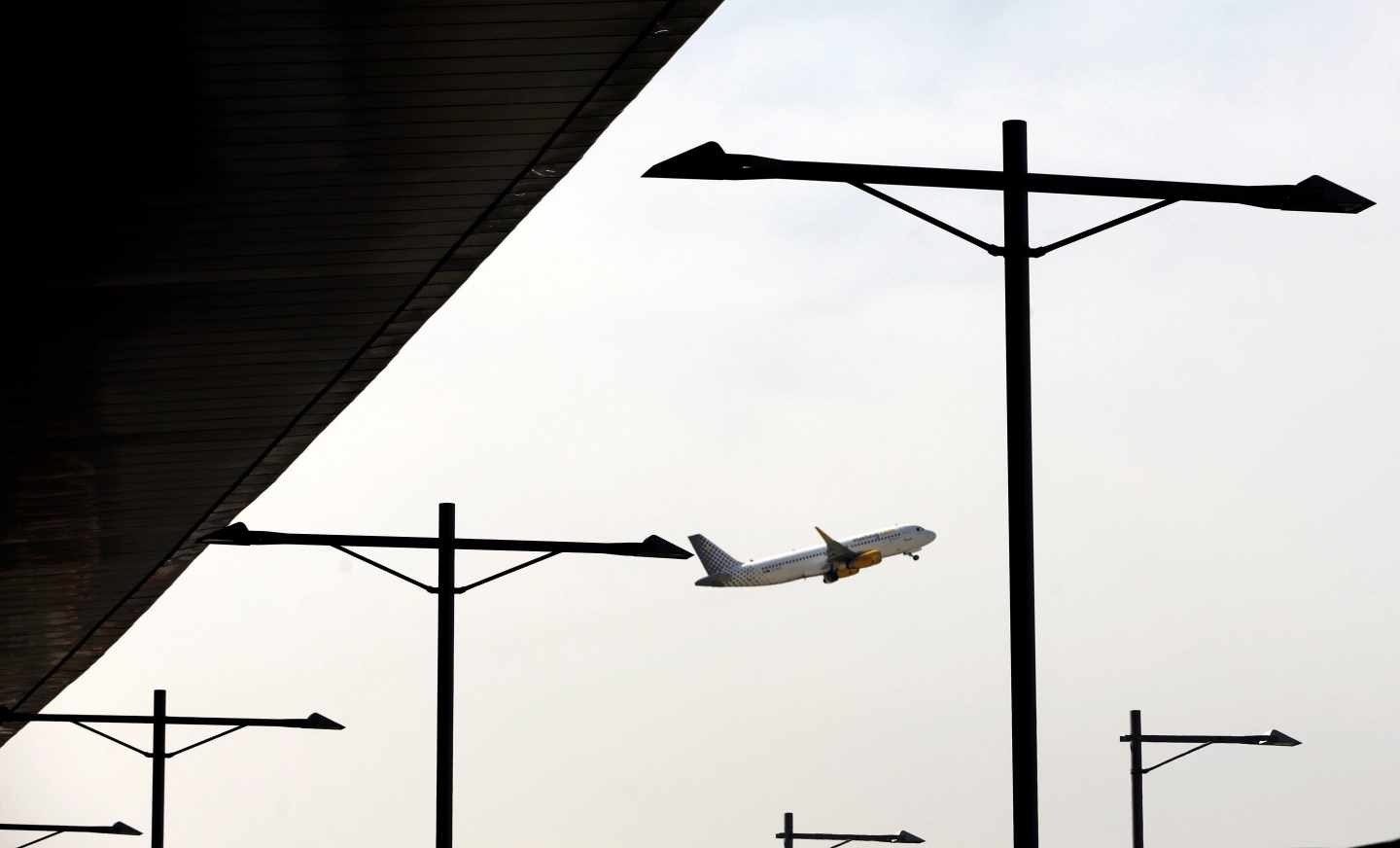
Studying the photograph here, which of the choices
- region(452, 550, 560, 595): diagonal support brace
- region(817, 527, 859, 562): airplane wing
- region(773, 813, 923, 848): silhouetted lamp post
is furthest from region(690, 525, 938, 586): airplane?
region(452, 550, 560, 595): diagonal support brace

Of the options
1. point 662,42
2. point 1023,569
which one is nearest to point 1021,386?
point 1023,569

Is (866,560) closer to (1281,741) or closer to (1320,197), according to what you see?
(1281,741)

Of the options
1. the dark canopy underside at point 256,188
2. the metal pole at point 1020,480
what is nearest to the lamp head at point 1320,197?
the metal pole at point 1020,480

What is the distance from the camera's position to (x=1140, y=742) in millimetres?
43875

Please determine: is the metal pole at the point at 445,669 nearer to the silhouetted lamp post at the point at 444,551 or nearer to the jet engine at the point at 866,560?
the silhouetted lamp post at the point at 444,551

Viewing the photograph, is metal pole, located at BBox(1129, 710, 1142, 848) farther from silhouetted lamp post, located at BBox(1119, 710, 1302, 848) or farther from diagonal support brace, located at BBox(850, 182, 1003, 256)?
diagonal support brace, located at BBox(850, 182, 1003, 256)

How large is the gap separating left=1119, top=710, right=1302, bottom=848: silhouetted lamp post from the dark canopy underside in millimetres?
17458

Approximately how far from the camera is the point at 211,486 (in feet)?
110

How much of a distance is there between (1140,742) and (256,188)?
90.7 feet

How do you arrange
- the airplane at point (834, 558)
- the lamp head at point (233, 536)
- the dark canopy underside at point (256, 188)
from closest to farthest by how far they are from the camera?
the dark canopy underside at point (256, 188) < the lamp head at point (233, 536) < the airplane at point (834, 558)

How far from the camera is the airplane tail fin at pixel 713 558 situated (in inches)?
5571

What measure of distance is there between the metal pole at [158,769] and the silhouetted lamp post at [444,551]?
1372 centimetres

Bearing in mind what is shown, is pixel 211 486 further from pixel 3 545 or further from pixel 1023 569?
pixel 1023 569

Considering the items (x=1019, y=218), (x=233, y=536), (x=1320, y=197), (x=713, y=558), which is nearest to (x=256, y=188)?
(x=1019, y=218)
